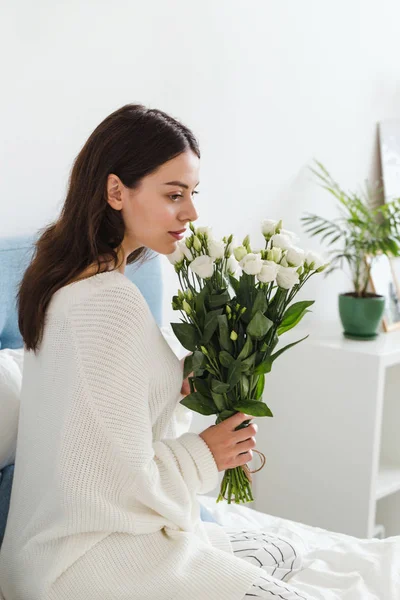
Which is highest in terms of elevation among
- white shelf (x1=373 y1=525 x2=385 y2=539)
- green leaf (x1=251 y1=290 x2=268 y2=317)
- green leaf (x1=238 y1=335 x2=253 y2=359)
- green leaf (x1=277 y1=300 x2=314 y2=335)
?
green leaf (x1=251 y1=290 x2=268 y2=317)

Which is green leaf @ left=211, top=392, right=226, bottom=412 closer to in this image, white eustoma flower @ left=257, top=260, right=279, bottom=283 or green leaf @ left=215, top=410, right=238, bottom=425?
green leaf @ left=215, top=410, right=238, bottom=425

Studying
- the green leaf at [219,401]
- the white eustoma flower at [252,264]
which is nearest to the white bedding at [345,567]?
the green leaf at [219,401]

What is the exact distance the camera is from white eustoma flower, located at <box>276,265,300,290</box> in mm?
1497

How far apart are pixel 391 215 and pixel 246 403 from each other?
136cm

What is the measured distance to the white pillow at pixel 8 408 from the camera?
161 centimetres

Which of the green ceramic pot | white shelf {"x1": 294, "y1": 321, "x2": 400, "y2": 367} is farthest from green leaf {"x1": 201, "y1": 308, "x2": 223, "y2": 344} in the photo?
the green ceramic pot

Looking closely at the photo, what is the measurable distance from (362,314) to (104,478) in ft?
4.86

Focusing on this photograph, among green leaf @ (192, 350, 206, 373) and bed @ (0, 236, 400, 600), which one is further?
bed @ (0, 236, 400, 600)

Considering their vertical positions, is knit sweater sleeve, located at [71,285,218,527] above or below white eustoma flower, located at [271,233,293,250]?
below

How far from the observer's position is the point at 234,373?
149cm

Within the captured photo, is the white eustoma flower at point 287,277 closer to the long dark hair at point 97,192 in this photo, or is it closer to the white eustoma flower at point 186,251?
the white eustoma flower at point 186,251

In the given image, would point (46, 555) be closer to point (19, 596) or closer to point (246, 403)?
point (19, 596)

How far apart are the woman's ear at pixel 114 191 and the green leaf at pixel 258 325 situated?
0.31m

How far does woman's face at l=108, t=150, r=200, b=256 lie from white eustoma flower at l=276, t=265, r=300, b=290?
0.19m
